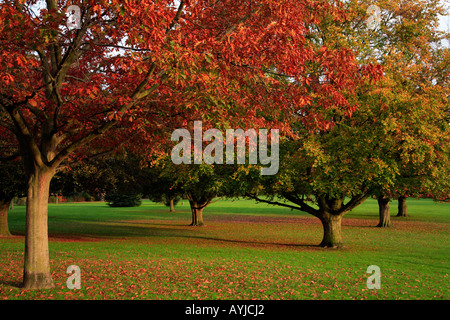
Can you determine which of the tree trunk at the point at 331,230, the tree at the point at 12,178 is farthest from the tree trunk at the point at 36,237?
the tree trunk at the point at 331,230

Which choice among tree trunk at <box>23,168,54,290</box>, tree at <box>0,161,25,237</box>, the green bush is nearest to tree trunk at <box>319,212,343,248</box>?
tree trunk at <box>23,168,54,290</box>

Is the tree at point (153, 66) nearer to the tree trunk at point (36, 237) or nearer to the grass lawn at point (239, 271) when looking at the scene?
the tree trunk at point (36, 237)

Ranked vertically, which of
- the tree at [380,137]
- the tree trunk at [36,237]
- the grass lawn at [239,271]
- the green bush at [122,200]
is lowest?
the green bush at [122,200]

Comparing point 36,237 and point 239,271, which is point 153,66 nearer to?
point 36,237

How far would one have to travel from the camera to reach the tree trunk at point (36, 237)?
1026 centimetres

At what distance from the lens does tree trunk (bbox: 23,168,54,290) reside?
10258 millimetres

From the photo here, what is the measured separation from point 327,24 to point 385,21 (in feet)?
14.0

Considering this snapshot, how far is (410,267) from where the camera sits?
17469mm

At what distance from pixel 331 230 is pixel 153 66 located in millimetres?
17889

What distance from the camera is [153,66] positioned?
9.29 metres

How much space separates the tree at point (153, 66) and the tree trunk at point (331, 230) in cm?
1374

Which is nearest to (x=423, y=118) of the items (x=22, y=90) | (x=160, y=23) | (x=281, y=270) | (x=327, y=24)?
(x=327, y=24)

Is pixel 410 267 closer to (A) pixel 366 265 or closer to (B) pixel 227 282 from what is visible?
(A) pixel 366 265

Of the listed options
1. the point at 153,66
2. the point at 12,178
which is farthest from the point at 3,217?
the point at 153,66
